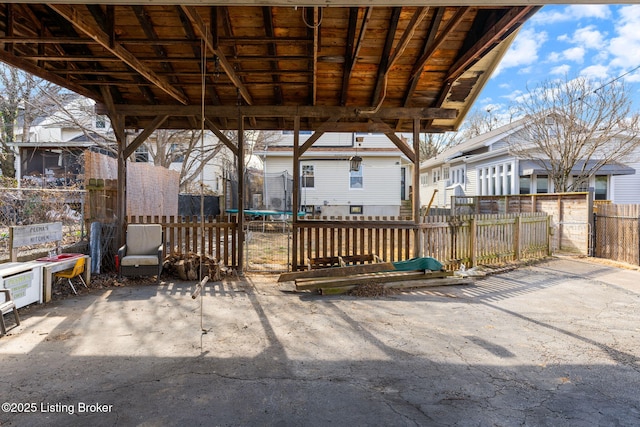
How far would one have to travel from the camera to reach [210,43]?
540 cm

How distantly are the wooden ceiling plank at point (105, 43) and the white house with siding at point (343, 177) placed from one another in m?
13.3

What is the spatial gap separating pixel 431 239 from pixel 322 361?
533cm

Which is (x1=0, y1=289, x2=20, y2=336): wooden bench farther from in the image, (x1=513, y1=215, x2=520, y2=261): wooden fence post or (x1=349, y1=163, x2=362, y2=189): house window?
(x1=349, y1=163, x2=362, y2=189): house window

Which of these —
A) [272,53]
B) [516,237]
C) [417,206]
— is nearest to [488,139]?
[516,237]

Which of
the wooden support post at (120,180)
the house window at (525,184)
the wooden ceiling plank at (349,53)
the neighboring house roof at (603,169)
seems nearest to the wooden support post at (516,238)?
the wooden ceiling plank at (349,53)

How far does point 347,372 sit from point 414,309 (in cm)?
251

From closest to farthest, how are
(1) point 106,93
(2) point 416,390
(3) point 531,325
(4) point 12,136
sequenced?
(2) point 416,390 → (3) point 531,325 → (1) point 106,93 → (4) point 12,136

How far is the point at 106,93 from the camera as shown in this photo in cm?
782

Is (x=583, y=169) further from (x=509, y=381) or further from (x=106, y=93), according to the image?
(x=106, y=93)

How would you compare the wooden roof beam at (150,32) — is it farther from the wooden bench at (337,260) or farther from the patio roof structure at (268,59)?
the wooden bench at (337,260)

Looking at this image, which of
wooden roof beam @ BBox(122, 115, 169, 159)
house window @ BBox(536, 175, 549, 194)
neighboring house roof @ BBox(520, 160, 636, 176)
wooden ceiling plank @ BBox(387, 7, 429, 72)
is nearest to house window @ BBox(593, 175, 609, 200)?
neighboring house roof @ BBox(520, 160, 636, 176)

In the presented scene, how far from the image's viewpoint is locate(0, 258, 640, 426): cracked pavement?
9.45ft

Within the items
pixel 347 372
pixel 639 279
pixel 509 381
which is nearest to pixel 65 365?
pixel 347 372

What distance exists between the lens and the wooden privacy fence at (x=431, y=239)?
8289 mm
